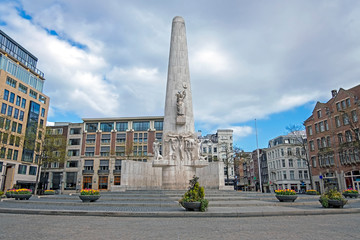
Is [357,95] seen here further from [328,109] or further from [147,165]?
[147,165]

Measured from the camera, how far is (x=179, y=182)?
71.1 feet

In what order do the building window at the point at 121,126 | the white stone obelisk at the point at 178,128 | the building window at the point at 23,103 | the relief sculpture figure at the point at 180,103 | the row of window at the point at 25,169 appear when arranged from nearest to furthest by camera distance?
the white stone obelisk at the point at 178,128, the relief sculpture figure at the point at 180,103, the row of window at the point at 25,169, the building window at the point at 23,103, the building window at the point at 121,126

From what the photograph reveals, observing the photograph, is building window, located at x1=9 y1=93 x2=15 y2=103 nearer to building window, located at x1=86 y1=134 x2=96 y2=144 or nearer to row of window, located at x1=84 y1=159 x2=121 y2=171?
building window, located at x1=86 y1=134 x2=96 y2=144

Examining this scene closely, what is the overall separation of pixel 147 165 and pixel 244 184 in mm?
68857

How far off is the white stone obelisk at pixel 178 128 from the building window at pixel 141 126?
4738 centimetres

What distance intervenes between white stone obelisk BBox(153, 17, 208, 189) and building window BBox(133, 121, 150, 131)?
4738 cm

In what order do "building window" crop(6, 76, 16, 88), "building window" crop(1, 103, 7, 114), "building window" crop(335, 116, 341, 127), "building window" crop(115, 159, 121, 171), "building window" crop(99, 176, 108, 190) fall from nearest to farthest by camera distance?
"building window" crop(335, 116, 341, 127) → "building window" crop(1, 103, 7, 114) → "building window" crop(6, 76, 16, 88) → "building window" crop(99, 176, 108, 190) → "building window" crop(115, 159, 121, 171)

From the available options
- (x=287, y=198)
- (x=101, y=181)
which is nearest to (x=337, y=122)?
(x=287, y=198)

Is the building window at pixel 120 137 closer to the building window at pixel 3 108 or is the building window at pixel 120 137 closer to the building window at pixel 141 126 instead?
the building window at pixel 141 126

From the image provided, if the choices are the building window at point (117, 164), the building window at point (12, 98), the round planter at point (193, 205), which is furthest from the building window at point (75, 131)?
the round planter at point (193, 205)

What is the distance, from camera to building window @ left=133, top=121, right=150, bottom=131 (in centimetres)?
7125

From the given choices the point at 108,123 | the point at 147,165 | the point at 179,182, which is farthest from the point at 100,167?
the point at 179,182

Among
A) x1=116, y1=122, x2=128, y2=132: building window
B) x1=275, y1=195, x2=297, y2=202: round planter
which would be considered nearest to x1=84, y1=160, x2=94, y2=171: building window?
x1=116, y1=122, x2=128, y2=132: building window

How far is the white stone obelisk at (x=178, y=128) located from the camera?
21922 millimetres
